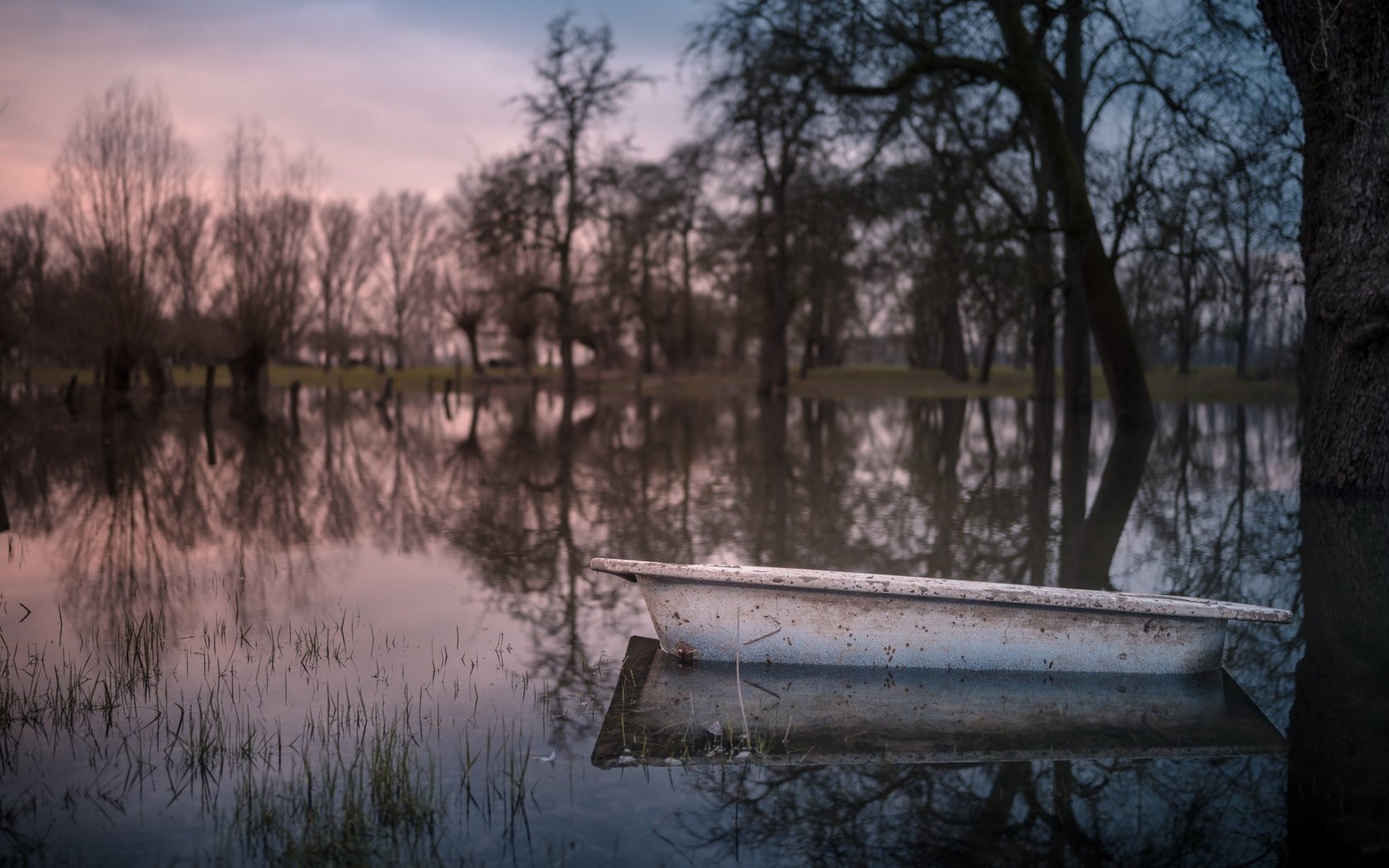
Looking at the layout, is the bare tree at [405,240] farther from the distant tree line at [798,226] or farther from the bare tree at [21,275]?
the bare tree at [21,275]

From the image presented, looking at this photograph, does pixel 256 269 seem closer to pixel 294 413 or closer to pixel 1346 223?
pixel 294 413

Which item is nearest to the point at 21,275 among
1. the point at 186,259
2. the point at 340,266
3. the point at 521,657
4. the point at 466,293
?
the point at 186,259

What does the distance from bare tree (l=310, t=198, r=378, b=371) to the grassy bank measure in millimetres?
3611

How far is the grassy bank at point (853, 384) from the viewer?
38.1 meters

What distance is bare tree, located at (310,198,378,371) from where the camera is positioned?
62094 millimetres

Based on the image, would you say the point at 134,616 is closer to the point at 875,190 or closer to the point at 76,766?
the point at 76,766

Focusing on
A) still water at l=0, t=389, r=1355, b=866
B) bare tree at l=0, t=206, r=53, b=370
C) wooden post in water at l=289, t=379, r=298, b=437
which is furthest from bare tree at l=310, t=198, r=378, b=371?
still water at l=0, t=389, r=1355, b=866

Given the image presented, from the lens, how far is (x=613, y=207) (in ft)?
160

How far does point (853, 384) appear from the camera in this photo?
44.9m

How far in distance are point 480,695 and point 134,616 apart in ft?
9.99

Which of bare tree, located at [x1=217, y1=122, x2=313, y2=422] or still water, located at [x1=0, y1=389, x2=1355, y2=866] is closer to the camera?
still water, located at [x1=0, y1=389, x2=1355, y2=866]

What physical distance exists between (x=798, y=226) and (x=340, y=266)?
37.7 m

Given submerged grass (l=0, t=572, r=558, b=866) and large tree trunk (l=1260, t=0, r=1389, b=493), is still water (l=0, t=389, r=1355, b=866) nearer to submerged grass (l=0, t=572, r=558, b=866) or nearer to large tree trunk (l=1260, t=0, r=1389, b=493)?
submerged grass (l=0, t=572, r=558, b=866)

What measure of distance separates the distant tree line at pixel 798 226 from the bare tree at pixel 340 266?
22 centimetres
